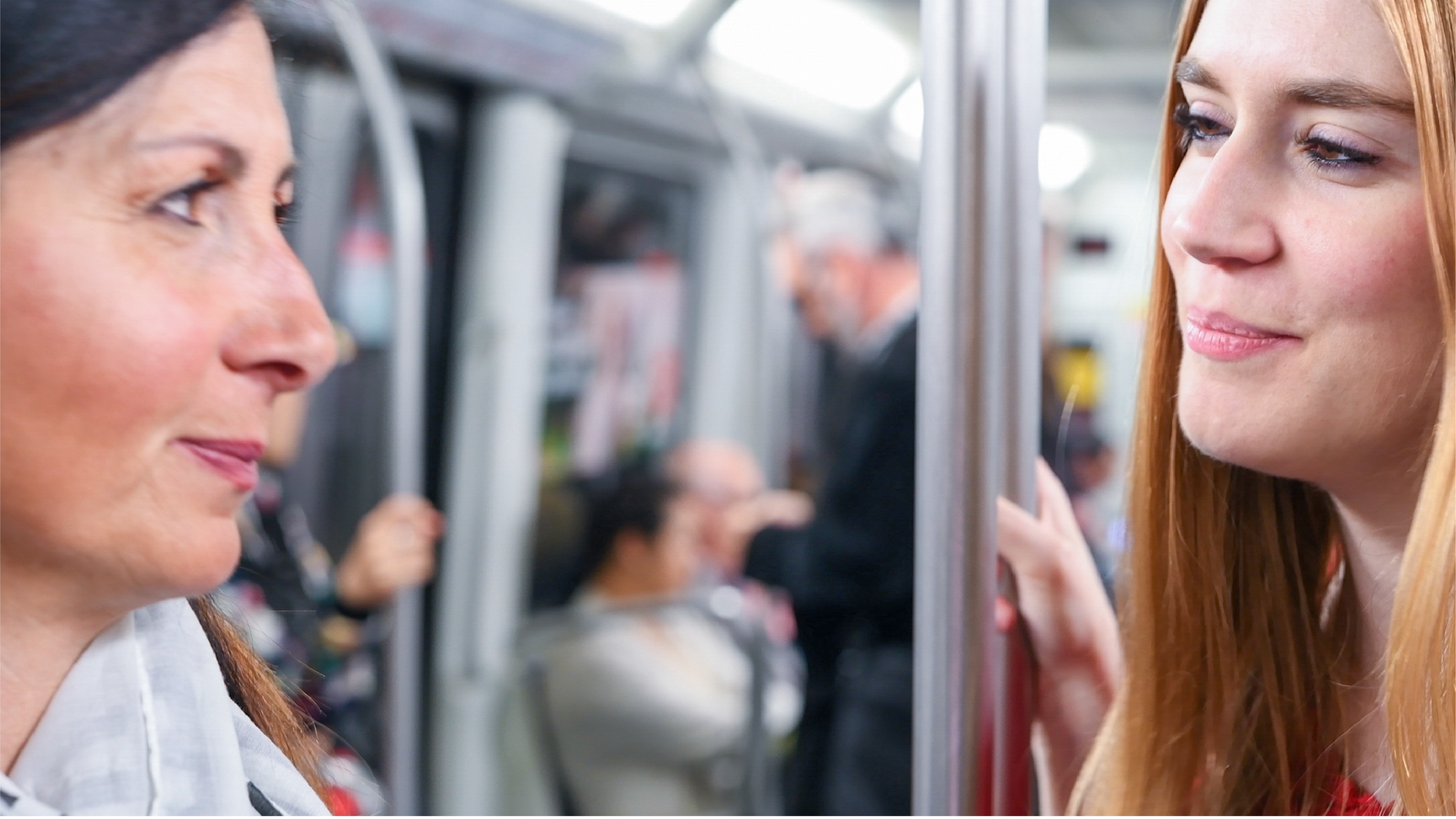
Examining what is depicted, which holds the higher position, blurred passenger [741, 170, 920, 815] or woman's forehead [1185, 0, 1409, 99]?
woman's forehead [1185, 0, 1409, 99]

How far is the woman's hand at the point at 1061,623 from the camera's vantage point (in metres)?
0.81

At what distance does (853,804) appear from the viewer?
1.89 metres

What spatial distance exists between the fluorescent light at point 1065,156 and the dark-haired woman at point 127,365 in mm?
3400

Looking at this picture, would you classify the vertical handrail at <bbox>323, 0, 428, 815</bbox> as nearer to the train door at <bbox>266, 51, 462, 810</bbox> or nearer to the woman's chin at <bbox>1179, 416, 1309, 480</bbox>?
the train door at <bbox>266, 51, 462, 810</bbox>

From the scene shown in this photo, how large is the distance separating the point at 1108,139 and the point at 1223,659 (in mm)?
3567

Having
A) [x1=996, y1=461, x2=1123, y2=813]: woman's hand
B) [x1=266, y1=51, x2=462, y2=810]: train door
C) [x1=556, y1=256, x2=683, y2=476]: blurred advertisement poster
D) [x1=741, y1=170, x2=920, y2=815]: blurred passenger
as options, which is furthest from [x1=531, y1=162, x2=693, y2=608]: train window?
[x1=996, y1=461, x2=1123, y2=813]: woman's hand

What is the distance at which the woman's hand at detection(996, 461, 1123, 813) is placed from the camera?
31.8 inches

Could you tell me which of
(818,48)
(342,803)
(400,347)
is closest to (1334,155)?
(342,803)

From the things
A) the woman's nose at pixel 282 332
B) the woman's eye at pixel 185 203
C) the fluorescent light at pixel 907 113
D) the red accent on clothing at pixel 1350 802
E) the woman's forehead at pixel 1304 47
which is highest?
the fluorescent light at pixel 907 113

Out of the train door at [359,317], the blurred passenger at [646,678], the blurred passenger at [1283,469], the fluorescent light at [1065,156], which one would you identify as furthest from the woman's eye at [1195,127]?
the fluorescent light at [1065,156]

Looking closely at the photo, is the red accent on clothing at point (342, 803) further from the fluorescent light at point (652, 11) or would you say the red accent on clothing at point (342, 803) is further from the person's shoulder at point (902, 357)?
the fluorescent light at point (652, 11)

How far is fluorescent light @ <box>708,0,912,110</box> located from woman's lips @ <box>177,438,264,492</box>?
257 centimetres

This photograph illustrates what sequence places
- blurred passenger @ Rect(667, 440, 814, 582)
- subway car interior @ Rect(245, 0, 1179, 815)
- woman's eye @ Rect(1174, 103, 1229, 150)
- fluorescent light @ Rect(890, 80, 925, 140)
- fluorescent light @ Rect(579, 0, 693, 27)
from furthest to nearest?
fluorescent light @ Rect(890, 80, 925, 140), blurred passenger @ Rect(667, 440, 814, 582), fluorescent light @ Rect(579, 0, 693, 27), subway car interior @ Rect(245, 0, 1179, 815), woman's eye @ Rect(1174, 103, 1229, 150)

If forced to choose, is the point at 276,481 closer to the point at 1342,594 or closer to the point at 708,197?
the point at 1342,594
